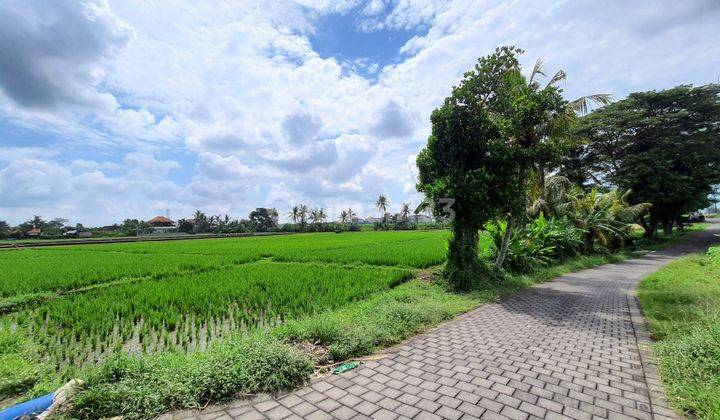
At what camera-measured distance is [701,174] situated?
2323cm

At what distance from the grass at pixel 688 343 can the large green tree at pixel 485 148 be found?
3930 millimetres

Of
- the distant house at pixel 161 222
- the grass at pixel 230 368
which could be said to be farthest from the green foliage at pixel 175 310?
the distant house at pixel 161 222

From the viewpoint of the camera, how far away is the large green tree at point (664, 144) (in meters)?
22.2

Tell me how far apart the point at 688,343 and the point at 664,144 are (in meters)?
26.1

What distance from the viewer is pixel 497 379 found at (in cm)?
373

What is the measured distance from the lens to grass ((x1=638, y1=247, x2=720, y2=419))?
3.14m

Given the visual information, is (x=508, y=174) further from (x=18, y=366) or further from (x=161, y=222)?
(x=161, y=222)

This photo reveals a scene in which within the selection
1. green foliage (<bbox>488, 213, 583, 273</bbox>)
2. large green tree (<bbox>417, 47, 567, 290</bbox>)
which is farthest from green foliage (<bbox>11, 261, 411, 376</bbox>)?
green foliage (<bbox>488, 213, 583, 273</bbox>)

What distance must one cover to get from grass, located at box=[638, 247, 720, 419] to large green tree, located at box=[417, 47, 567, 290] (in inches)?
155

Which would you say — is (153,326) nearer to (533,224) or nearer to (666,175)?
(533,224)

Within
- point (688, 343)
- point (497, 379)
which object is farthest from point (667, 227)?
point (497, 379)

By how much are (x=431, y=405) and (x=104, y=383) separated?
10.8 ft

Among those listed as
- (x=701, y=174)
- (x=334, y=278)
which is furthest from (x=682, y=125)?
(x=334, y=278)

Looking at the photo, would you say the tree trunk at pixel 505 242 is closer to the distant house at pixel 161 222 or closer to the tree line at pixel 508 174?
the tree line at pixel 508 174
